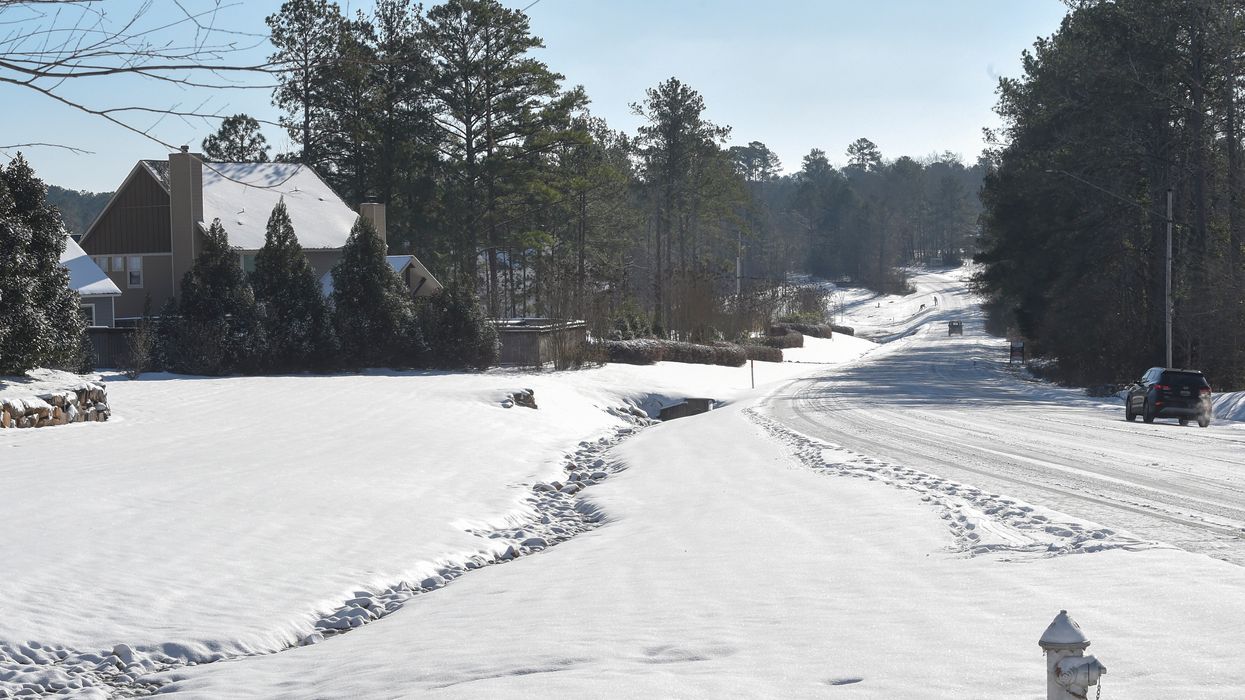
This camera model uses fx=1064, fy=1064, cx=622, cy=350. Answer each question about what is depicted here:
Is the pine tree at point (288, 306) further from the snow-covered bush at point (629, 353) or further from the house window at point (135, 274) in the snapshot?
the snow-covered bush at point (629, 353)

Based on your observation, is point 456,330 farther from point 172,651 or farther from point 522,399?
point 172,651

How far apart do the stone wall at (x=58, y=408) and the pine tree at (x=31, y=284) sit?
1.28 meters

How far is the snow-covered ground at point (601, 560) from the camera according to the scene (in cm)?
659

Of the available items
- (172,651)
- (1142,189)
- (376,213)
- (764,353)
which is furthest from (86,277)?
(1142,189)

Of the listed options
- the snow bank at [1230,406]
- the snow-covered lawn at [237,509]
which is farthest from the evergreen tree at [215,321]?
the snow bank at [1230,406]

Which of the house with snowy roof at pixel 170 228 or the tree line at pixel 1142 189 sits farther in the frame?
the house with snowy roof at pixel 170 228

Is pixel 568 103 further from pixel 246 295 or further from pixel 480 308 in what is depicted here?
pixel 246 295

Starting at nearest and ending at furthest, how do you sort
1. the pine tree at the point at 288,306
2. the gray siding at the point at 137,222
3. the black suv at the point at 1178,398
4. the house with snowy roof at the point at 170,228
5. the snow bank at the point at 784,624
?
the snow bank at the point at 784,624, the black suv at the point at 1178,398, the pine tree at the point at 288,306, the house with snowy roof at the point at 170,228, the gray siding at the point at 137,222

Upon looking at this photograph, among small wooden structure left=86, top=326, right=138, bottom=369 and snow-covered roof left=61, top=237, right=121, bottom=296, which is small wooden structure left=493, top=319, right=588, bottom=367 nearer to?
small wooden structure left=86, top=326, right=138, bottom=369

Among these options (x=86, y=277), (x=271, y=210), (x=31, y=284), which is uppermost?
(x=271, y=210)

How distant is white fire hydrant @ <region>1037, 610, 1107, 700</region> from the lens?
3920mm

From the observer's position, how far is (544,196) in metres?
60.5

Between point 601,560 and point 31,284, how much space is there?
15.7 meters

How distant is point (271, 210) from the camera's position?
50.1 meters
